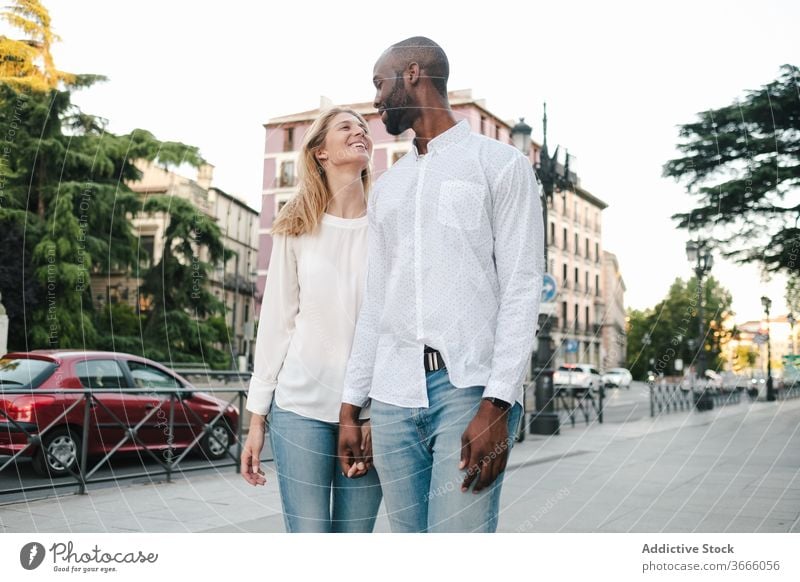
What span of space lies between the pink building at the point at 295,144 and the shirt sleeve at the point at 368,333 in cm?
35

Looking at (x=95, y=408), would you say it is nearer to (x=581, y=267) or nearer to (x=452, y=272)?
(x=581, y=267)

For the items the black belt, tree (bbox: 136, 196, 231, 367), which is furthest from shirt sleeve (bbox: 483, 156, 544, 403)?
tree (bbox: 136, 196, 231, 367)

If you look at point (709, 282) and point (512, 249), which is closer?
point (512, 249)

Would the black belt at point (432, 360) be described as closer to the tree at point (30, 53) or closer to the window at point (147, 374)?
the window at point (147, 374)

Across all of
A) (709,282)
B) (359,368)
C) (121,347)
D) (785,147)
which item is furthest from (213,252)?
(785,147)

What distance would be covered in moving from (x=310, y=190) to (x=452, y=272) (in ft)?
1.52

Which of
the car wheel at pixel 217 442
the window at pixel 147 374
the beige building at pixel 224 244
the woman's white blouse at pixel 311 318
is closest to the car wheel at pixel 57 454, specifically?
the car wheel at pixel 217 442

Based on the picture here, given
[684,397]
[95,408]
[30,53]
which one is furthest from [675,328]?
[95,408]

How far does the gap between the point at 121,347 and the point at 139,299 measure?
233 millimetres

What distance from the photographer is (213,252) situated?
2.42 m

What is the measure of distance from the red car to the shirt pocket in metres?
1.39

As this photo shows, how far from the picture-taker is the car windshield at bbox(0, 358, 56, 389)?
292 cm

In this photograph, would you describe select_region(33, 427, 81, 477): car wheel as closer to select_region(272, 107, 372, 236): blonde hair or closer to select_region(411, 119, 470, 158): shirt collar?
select_region(272, 107, 372, 236): blonde hair
